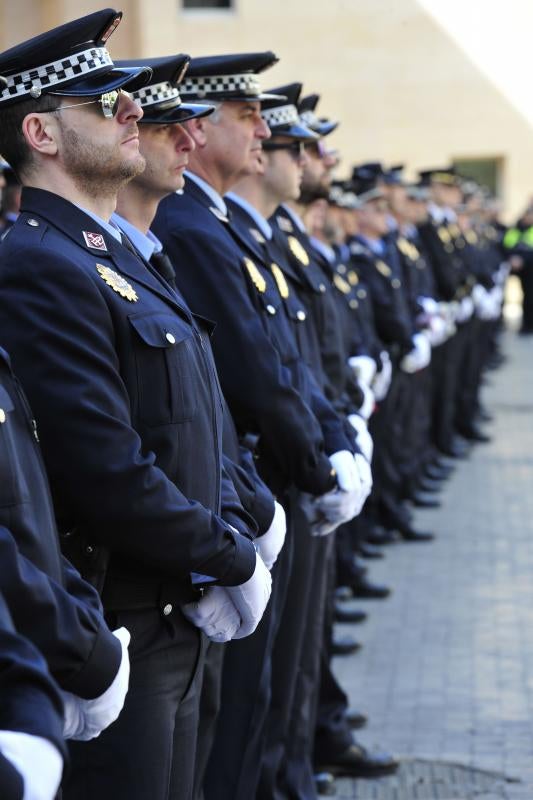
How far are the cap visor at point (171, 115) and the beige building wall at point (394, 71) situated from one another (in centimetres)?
1540

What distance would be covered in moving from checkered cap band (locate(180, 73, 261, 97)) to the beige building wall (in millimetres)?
14721

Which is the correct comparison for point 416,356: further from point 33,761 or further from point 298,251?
point 33,761

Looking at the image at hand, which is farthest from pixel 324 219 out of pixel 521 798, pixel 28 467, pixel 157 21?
pixel 157 21

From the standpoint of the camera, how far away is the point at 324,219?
7.32 meters

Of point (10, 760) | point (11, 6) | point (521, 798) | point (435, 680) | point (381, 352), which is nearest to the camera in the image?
point (10, 760)

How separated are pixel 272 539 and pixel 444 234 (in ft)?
28.5

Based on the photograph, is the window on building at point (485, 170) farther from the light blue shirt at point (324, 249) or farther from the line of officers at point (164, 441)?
the line of officers at point (164, 441)

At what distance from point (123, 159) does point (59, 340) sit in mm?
416

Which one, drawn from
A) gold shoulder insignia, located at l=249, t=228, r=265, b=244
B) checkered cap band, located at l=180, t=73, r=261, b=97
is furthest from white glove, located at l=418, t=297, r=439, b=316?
checkered cap band, located at l=180, t=73, r=261, b=97

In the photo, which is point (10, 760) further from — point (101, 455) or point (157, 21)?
point (157, 21)

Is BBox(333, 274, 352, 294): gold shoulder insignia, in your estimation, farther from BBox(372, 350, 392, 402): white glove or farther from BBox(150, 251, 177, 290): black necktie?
BBox(150, 251, 177, 290): black necktie

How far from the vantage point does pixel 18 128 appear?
9.48 ft

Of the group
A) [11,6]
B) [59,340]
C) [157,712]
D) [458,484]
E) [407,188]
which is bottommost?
[458,484]

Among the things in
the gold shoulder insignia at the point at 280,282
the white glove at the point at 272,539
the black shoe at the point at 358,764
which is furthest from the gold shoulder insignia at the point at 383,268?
the white glove at the point at 272,539
